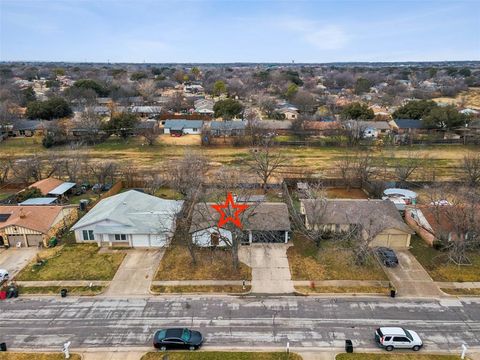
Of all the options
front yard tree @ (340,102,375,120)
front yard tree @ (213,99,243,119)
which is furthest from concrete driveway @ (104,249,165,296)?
front yard tree @ (340,102,375,120)

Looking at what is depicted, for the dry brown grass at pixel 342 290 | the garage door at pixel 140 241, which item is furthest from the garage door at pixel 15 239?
the dry brown grass at pixel 342 290

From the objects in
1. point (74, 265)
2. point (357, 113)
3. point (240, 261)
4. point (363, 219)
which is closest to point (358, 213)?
point (363, 219)

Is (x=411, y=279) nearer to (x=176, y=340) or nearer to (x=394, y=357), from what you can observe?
(x=394, y=357)

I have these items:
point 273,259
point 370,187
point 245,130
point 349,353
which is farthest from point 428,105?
point 349,353

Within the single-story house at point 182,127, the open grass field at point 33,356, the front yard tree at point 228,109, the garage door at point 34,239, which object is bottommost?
the open grass field at point 33,356

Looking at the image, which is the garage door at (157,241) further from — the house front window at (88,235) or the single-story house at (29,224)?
the single-story house at (29,224)

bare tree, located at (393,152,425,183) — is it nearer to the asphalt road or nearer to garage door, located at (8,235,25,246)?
the asphalt road

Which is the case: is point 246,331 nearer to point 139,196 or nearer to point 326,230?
point 326,230
